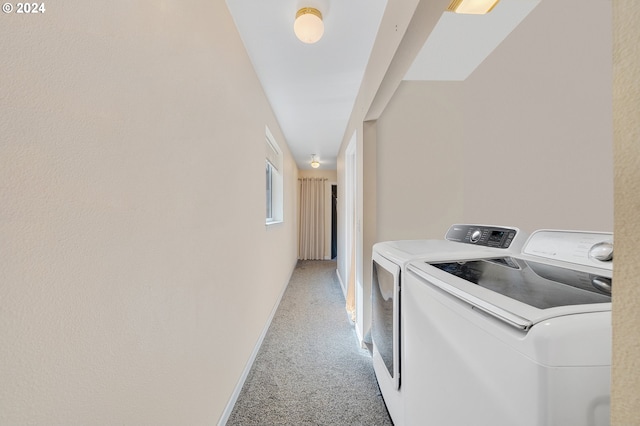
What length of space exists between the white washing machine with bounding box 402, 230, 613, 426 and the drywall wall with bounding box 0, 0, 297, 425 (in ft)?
2.89

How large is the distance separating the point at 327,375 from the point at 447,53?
2.46 meters

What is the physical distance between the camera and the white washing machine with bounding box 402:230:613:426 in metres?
0.40

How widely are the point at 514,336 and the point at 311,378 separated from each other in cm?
164

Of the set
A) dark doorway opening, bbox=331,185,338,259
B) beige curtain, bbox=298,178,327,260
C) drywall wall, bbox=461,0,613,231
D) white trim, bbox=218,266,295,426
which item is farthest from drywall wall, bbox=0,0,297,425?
dark doorway opening, bbox=331,185,338,259

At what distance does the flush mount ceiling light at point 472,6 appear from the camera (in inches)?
42.3

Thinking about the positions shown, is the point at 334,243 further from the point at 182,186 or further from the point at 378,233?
the point at 182,186

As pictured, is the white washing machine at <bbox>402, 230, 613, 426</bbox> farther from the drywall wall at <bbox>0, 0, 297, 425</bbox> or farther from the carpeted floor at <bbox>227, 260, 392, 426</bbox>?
the drywall wall at <bbox>0, 0, 297, 425</bbox>

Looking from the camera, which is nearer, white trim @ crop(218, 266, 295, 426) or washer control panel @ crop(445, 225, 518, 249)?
washer control panel @ crop(445, 225, 518, 249)

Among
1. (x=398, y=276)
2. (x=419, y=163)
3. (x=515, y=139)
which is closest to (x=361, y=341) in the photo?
(x=398, y=276)

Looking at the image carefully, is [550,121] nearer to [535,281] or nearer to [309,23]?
[535,281]

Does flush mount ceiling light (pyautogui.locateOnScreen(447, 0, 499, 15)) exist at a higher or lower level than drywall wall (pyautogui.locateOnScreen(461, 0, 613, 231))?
higher

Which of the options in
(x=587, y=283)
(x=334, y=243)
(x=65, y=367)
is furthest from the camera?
(x=334, y=243)

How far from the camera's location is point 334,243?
6.52m

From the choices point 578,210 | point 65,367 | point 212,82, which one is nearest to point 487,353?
point 65,367
